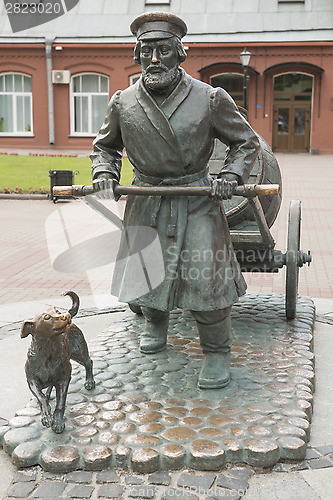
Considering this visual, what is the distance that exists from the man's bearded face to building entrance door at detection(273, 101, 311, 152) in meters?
23.8

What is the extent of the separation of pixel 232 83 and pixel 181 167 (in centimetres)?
2311

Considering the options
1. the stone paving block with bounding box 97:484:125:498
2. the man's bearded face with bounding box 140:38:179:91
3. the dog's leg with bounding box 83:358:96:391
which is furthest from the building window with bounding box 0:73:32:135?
the stone paving block with bounding box 97:484:125:498

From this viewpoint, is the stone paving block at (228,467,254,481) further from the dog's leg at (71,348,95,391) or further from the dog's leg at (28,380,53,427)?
the dog's leg at (71,348,95,391)

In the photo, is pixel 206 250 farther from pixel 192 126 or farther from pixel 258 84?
pixel 258 84

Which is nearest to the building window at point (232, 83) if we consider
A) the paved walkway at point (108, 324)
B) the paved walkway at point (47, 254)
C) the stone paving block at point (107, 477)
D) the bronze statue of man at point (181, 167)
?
the paved walkway at point (47, 254)

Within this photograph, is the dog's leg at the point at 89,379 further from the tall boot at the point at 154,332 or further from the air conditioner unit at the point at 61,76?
the air conditioner unit at the point at 61,76

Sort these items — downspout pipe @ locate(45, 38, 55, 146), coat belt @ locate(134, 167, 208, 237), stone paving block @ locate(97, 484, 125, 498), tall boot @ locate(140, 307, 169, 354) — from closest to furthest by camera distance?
1. stone paving block @ locate(97, 484, 125, 498)
2. coat belt @ locate(134, 167, 208, 237)
3. tall boot @ locate(140, 307, 169, 354)
4. downspout pipe @ locate(45, 38, 55, 146)

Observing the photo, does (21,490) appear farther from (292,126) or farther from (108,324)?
(292,126)

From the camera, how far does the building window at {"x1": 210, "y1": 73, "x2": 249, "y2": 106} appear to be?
2541 centimetres

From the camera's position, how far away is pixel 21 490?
9.14 feet

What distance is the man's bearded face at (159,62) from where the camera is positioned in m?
3.39

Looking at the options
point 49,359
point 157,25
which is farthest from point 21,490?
point 157,25

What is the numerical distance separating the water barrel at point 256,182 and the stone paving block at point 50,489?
108 inches

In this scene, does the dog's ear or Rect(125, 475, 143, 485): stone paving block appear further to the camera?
the dog's ear
